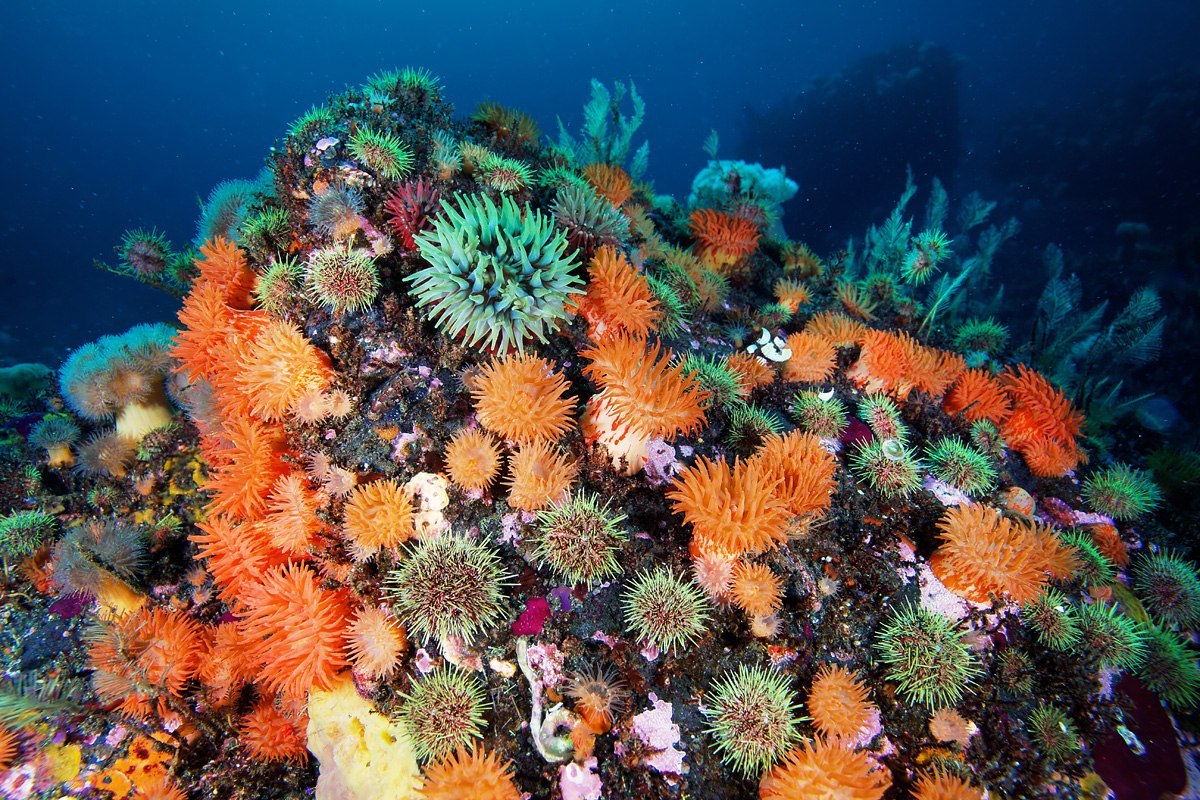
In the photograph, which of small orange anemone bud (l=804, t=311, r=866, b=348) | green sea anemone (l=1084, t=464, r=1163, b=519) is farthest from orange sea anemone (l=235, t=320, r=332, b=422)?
green sea anemone (l=1084, t=464, r=1163, b=519)

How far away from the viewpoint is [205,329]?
458cm

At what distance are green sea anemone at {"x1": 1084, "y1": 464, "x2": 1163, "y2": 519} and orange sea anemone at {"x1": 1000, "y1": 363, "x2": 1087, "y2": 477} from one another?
268mm

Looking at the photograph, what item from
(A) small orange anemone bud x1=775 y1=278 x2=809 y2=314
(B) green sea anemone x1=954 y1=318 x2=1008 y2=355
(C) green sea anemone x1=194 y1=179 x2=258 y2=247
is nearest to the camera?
(A) small orange anemone bud x1=775 y1=278 x2=809 y2=314

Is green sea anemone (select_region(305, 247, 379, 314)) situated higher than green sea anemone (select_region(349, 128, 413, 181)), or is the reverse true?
green sea anemone (select_region(349, 128, 413, 181))

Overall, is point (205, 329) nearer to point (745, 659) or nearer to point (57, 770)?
point (57, 770)

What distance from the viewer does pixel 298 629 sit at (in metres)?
3.39

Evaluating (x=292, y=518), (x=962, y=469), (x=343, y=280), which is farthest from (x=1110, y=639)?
(x=343, y=280)

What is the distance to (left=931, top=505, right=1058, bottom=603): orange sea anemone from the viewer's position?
3.51m

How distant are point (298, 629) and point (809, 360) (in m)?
4.77

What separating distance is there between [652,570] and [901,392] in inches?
132

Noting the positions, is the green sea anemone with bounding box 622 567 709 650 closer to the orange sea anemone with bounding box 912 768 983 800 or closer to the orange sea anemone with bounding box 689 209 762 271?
the orange sea anemone with bounding box 912 768 983 800

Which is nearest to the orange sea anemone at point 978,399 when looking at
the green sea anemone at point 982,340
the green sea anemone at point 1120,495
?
the green sea anemone at point 1120,495

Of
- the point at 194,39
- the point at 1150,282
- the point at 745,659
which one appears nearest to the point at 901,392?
the point at 745,659

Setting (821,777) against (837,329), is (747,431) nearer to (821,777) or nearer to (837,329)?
(837,329)
